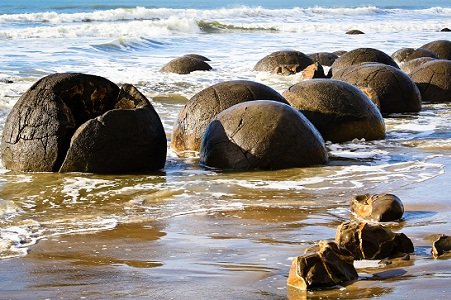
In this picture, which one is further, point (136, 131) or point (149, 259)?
point (136, 131)

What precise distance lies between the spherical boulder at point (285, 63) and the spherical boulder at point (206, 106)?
→ 27.9 feet

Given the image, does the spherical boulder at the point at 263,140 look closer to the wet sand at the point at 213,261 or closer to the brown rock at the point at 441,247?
the wet sand at the point at 213,261

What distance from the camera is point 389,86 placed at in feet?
44.3

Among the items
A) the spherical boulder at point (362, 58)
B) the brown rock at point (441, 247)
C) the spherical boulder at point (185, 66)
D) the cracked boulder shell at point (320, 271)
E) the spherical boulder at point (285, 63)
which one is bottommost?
the spherical boulder at point (185, 66)

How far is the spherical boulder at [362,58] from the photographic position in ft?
56.7

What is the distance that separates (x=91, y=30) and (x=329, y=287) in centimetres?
3411

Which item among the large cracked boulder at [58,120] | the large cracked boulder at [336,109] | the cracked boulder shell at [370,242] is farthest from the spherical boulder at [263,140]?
the cracked boulder shell at [370,242]

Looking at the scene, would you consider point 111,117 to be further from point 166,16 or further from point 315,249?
point 166,16

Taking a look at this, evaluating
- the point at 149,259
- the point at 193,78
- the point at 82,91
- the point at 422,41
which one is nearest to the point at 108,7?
the point at 422,41

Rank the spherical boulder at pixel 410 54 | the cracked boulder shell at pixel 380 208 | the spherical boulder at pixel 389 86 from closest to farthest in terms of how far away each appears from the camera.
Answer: the cracked boulder shell at pixel 380 208 < the spherical boulder at pixel 389 86 < the spherical boulder at pixel 410 54

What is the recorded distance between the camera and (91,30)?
123 ft

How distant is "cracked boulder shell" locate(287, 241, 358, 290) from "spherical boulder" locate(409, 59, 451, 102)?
10957 millimetres

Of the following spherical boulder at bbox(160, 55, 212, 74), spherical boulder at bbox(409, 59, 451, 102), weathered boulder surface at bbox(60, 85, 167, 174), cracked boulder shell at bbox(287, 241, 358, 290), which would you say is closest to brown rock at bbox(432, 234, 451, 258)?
cracked boulder shell at bbox(287, 241, 358, 290)

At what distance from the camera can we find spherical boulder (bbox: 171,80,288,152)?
399 inches
